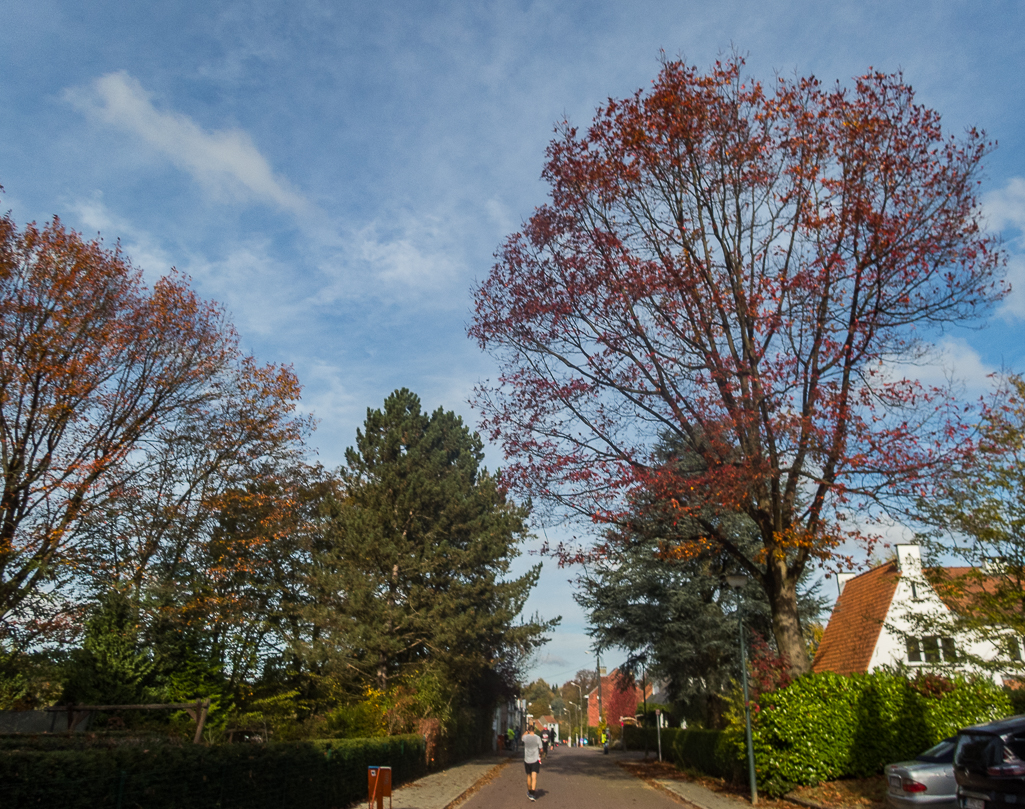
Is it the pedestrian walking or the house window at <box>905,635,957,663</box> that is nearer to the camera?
A: the house window at <box>905,635,957,663</box>

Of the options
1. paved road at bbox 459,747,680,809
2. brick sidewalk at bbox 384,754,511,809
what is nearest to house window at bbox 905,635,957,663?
paved road at bbox 459,747,680,809

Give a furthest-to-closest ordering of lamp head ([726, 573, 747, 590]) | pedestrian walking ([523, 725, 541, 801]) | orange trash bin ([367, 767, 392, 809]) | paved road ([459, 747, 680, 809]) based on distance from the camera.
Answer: pedestrian walking ([523, 725, 541, 801])
lamp head ([726, 573, 747, 590])
paved road ([459, 747, 680, 809])
orange trash bin ([367, 767, 392, 809])

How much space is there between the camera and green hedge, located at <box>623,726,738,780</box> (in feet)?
55.1

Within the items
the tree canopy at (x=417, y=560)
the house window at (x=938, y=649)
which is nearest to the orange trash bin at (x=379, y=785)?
the house window at (x=938, y=649)

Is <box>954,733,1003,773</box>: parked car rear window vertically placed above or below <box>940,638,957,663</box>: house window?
below

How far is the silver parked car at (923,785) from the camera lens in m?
9.89

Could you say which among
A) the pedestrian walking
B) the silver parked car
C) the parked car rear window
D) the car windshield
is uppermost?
the parked car rear window

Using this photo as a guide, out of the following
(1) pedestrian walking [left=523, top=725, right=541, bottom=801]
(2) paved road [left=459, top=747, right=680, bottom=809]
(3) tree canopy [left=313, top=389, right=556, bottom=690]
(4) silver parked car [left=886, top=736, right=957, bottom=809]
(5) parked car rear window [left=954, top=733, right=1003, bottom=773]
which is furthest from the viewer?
(3) tree canopy [left=313, top=389, right=556, bottom=690]

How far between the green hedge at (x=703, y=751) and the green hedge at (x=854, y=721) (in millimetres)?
1599

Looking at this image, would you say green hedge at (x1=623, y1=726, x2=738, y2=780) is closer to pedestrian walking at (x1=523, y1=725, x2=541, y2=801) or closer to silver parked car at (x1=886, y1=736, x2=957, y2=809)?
pedestrian walking at (x1=523, y1=725, x2=541, y2=801)

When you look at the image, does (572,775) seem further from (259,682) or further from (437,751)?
(259,682)

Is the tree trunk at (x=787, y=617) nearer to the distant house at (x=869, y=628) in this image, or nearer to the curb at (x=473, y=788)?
the distant house at (x=869, y=628)

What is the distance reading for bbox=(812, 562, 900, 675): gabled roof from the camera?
28.2m

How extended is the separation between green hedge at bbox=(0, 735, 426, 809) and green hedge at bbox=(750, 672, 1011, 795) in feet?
27.8
